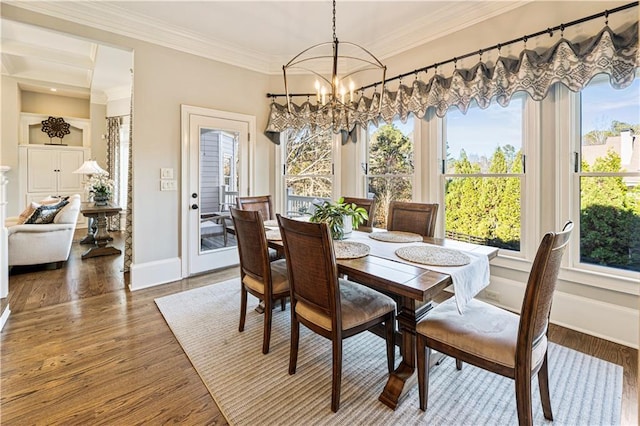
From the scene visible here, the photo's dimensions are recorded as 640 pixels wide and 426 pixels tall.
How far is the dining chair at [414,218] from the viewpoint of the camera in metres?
2.55

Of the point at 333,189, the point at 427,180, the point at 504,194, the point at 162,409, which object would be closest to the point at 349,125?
the point at 333,189

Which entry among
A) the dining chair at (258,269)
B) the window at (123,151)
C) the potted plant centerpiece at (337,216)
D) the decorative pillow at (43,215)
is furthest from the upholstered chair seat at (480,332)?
the window at (123,151)

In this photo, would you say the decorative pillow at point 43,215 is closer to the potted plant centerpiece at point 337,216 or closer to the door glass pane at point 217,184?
the door glass pane at point 217,184

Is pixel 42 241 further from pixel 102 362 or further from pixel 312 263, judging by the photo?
pixel 312 263

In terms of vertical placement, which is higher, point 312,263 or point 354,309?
point 312,263

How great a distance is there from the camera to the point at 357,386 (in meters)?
1.78

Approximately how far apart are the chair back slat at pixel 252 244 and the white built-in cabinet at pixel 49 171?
670 centimetres

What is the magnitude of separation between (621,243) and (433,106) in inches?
76.1

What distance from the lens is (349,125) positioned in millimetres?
3834

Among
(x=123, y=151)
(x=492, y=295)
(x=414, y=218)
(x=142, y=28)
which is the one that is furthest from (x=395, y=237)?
(x=123, y=151)

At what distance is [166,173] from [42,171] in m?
5.24

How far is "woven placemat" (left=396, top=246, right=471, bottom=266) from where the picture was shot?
1715 mm

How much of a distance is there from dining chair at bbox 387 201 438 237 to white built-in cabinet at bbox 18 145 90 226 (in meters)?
7.40

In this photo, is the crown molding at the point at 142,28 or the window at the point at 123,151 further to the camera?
the window at the point at 123,151
